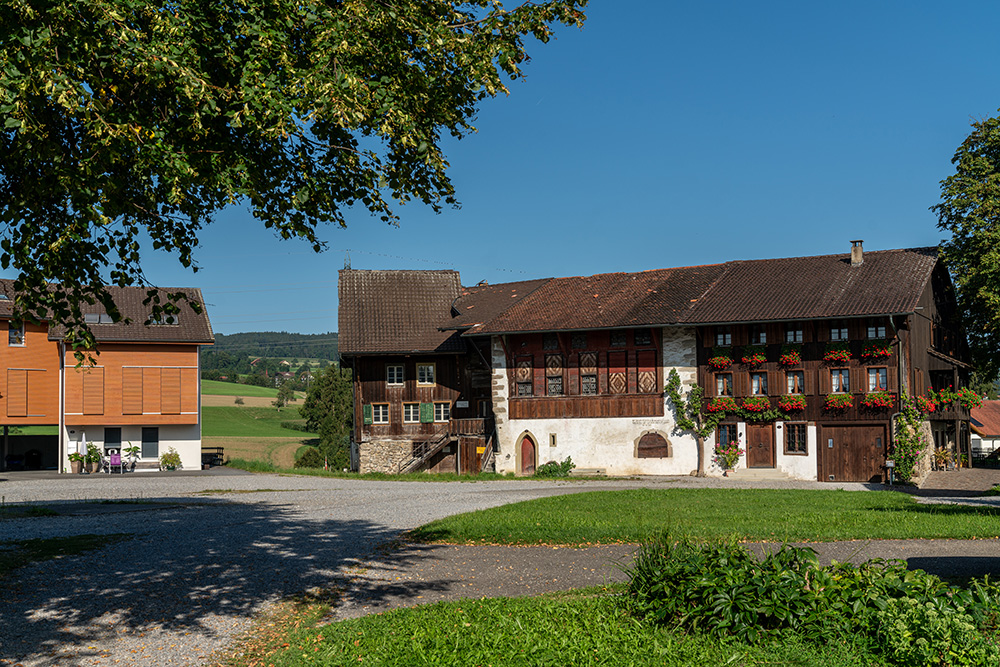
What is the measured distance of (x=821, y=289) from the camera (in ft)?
119

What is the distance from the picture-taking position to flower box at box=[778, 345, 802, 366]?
35469 millimetres

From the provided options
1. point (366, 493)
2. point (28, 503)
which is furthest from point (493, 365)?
point (28, 503)

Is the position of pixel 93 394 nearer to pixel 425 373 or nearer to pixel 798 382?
Answer: pixel 425 373

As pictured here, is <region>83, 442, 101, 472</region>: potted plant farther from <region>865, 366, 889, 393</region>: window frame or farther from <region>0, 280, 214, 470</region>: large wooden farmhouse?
<region>865, 366, 889, 393</region>: window frame

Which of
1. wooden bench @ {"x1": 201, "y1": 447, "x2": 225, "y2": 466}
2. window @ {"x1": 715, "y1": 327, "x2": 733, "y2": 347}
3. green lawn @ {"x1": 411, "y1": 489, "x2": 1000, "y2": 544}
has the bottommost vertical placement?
wooden bench @ {"x1": 201, "y1": 447, "x2": 225, "y2": 466}

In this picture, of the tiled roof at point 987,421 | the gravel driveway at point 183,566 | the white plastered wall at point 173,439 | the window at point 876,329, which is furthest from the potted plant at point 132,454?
the tiled roof at point 987,421

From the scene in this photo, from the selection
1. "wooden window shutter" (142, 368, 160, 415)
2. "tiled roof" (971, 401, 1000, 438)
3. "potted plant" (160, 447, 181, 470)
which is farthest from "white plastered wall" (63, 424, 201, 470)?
"tiled roof" (971, 401, 1000, 438)

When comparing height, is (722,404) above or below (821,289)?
below

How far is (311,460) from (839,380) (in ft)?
120

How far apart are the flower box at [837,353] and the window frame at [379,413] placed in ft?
67.9

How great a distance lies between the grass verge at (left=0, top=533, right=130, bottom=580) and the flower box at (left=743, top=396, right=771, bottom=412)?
26782 mm

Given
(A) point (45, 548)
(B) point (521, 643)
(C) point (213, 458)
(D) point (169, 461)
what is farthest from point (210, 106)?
(C) point (213, 458)

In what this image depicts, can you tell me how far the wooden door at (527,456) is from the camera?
39625 mm

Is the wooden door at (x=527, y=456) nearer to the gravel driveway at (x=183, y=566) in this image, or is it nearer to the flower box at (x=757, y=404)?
the flower box at (x=757, y=404)
